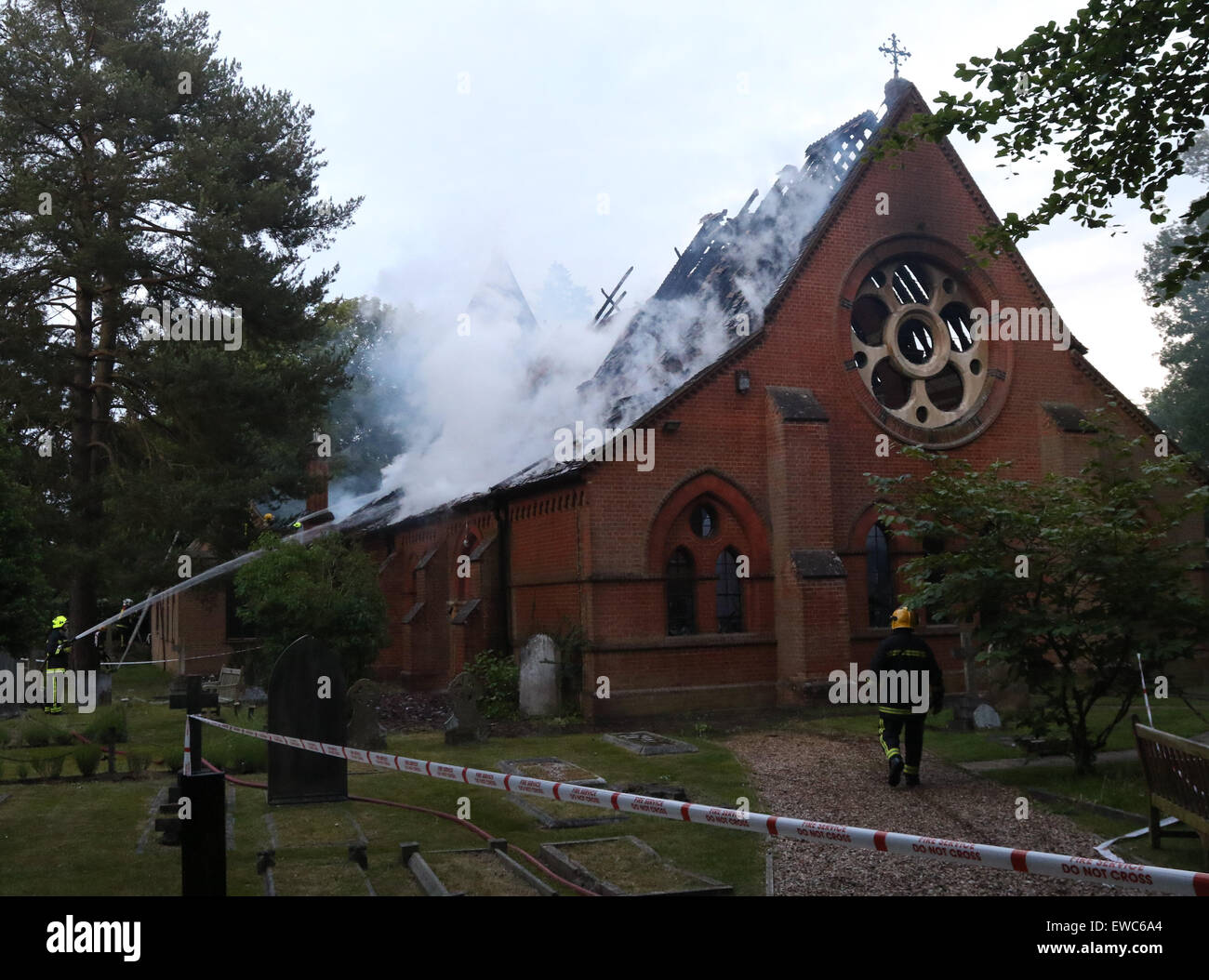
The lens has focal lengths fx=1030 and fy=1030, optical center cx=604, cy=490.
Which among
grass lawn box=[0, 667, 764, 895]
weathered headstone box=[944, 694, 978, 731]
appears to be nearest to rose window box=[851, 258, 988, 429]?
weathered headstone box=[944, 694, 978, 731]

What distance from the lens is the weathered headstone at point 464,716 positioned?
15.6 m

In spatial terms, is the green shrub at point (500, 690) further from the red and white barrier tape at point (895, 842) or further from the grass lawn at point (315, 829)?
the red and white barrier tape at point (895, 842)

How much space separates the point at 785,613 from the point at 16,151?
17619 millimetres

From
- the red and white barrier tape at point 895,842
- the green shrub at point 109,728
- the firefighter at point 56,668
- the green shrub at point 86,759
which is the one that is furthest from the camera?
the firefighter at point 56,668

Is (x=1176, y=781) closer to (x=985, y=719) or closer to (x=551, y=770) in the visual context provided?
(x=551, y=770)

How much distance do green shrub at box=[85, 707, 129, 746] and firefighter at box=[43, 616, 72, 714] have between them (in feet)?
20.0

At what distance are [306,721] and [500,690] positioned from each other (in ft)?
28.3

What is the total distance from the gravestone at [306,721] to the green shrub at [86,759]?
10.6 feet

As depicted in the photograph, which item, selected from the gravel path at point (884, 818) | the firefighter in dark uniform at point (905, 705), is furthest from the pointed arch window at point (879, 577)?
the firefighter in dark uniform at point (905, 705)

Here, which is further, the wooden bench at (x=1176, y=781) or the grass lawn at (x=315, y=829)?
the grass lawn at (x=315, y=829)

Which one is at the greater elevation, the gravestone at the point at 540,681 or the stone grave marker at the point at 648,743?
the gravestone at the point at 540,681

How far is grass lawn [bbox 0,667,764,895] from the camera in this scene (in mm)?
7754

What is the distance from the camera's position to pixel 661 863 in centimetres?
796

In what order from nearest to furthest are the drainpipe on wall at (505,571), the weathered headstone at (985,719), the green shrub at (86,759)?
the green shrub at (86,759)
the weathered headstone at (985,719)
the drainpipe on wall at (505,571)
